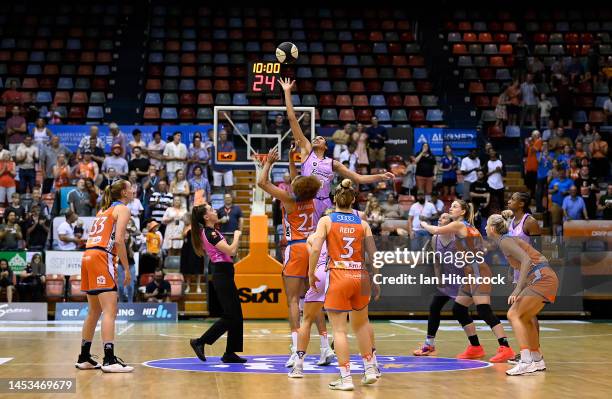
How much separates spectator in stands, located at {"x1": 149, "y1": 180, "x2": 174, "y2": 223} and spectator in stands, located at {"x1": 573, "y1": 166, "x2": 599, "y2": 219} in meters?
9.56

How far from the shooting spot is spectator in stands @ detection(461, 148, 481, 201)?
847 inches

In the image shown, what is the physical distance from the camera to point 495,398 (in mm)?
7328

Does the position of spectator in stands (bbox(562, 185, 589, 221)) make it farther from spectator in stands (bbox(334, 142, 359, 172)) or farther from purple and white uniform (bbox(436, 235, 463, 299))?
purple and white uniform (bbox(436, 235, 463, 299))

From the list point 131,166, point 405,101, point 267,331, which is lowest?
point 267,331

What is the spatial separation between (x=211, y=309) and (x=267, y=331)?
3360 millimetres

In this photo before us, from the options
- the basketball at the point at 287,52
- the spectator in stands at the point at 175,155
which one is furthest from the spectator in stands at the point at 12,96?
the basketball at the point at 287,52

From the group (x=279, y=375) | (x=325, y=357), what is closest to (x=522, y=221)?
(x=325, y=357)

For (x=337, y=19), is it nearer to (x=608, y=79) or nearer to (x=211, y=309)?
(x=608, y=79)

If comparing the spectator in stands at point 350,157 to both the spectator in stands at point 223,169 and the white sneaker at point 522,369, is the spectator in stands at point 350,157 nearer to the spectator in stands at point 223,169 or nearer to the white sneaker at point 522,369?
the spectator in stands at point 223,169

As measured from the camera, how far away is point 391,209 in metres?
19.9

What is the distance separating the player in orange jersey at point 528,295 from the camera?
9133 millimetres

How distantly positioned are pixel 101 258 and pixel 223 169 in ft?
36.1

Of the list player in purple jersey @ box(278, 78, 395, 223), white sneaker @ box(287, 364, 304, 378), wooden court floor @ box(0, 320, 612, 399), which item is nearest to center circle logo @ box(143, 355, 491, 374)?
wooden court floor @ box(0, 320, 612, 399)

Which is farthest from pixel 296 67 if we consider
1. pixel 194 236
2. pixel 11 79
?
pixel 194 236
